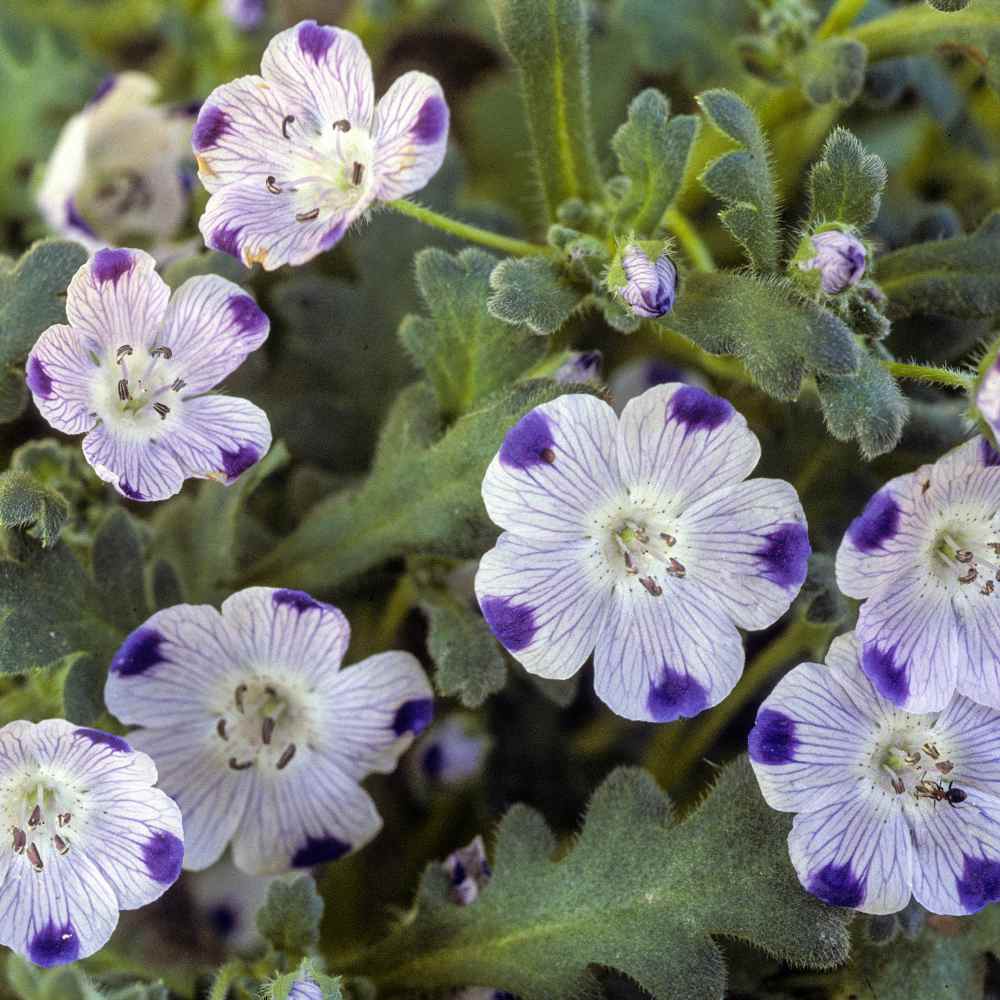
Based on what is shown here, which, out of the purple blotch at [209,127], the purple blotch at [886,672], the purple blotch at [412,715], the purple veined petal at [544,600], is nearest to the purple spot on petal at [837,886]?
the purple blotch at [886,672]

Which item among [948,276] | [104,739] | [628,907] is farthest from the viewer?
[948,276]

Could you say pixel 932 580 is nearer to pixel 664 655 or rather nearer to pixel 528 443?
pixel 664 655

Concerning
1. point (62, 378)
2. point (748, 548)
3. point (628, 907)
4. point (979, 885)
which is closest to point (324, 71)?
point (62, 378)

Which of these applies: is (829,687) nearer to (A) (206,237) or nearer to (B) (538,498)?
(B) (538,498)

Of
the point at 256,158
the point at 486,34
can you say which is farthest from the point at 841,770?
the point at 486,34

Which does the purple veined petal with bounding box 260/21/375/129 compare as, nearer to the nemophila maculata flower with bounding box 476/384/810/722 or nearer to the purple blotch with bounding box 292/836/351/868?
the nemophila maculata flower with bounding box 476/384/810/722

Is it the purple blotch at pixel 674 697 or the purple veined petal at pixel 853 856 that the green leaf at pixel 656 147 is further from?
the purple veined petal at pixel 853 856
